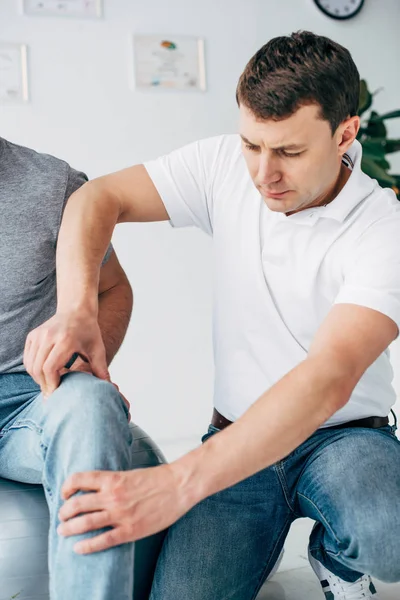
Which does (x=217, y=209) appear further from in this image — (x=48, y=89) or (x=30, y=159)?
(x=48, y=89)

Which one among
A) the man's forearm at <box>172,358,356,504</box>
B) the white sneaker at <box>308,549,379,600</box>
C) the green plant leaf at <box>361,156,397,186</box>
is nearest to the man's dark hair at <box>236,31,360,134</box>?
the man's forearm at <box>172,358,356,504</box>

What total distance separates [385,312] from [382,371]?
356 millimetres

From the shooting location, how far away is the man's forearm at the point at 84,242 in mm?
1350

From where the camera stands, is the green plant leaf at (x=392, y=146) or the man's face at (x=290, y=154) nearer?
the man's face at (x=290, y=154)

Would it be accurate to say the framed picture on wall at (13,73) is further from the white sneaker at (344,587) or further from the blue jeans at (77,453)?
the white sneaker at (344,587)

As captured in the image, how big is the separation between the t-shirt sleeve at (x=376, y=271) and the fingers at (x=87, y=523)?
0.56 m

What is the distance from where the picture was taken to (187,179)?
1.67 metres

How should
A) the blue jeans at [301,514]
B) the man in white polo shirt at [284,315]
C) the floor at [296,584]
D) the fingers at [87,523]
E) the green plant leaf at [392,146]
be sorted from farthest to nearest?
the green plant leaf at [392,146], the floor at [296,584], the blue jeans at [301,514], the man in white polo shirt at [284,315], the fingers at [87,523]

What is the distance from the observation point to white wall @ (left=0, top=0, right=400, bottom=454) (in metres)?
3.53

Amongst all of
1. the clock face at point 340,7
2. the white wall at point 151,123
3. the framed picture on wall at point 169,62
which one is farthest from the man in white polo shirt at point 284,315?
the clock face at point 340,7

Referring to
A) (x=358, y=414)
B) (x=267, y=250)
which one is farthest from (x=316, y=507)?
(x=267, y=250)

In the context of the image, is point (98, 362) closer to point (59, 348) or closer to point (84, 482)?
point (59, 348)

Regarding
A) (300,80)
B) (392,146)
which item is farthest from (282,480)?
(392,146)

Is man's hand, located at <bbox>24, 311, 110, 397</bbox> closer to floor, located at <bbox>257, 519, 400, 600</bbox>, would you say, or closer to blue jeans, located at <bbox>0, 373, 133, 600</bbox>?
blue jeans, located at <bbox>0, 373, 133, 600</bbox>
